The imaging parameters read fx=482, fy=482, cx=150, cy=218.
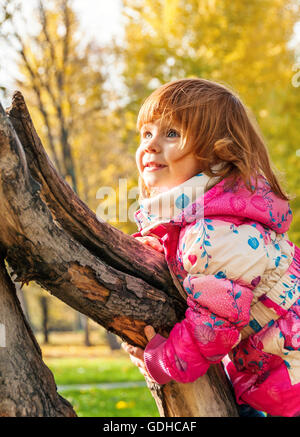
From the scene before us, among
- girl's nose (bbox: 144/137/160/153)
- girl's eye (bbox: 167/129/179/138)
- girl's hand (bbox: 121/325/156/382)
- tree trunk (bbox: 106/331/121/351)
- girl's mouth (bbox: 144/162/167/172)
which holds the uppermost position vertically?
girl's eye (bbox: 167/129/179/138)

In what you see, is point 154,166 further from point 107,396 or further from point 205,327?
point 107,396

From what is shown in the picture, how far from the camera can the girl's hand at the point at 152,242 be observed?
215 cm

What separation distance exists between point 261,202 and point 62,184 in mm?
784

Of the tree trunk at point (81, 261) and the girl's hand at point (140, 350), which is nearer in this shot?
the tree trunk at point (81, 261)

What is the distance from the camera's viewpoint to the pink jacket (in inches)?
68.1

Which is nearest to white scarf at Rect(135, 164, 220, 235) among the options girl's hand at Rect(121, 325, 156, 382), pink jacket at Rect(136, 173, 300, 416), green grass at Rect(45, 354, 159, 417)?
pink jacket at Rect(136, 173, 300, 416)

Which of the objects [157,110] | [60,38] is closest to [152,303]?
[157,110]

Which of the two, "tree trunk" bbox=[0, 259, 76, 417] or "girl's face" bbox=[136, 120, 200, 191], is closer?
"tree trunk" bbox=[0, 259, 76, 417]

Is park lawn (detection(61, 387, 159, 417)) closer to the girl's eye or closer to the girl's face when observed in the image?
the girl's face

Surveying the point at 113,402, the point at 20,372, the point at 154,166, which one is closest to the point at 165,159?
the point at 154,166

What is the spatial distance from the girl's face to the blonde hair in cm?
3

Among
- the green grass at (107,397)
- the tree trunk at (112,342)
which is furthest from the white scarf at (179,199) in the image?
the tree trunk at (112,342)

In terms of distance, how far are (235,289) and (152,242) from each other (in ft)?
1.88

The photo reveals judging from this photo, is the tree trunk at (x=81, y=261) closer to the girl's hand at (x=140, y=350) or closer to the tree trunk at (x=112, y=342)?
the girl's hand at (x=140, y=350)
